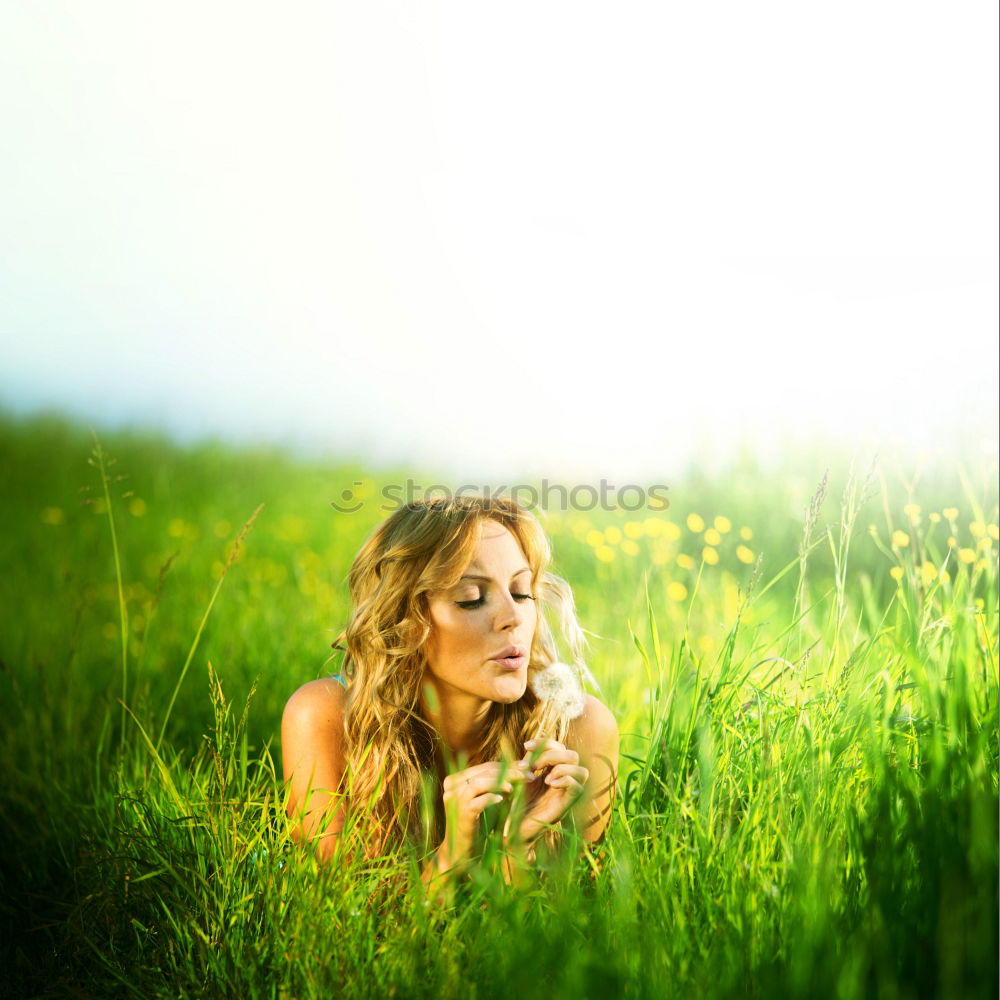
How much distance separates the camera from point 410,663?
5.31 feet

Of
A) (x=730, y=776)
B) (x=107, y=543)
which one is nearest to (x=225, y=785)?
(x=730, y=776)

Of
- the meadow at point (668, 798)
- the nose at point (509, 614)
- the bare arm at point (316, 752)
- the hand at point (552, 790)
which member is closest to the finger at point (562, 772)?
the hand at point (552, 790)

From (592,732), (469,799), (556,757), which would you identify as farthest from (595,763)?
(469,799)

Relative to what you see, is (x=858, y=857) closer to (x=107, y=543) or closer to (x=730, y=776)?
(x=730, y=776)

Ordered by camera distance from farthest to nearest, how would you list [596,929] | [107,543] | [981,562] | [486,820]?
[107,543]
[981,562]
[486,820]
[596,929]

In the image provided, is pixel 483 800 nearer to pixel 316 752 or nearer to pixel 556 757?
pixel 556 757

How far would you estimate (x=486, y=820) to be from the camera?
4.70ft

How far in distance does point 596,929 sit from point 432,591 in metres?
0.58

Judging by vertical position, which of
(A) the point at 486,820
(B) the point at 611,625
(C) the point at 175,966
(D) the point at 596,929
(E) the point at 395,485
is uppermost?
(E) the point at 395,485

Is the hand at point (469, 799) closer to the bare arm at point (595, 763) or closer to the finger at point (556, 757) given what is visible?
the finger at point (556, 757)

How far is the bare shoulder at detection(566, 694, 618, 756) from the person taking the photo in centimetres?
162

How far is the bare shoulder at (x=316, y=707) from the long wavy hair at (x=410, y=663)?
0.07 feet

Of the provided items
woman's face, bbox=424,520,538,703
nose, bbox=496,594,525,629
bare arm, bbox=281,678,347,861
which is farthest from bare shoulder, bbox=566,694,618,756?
bare arm, bbox=281,678,347,861

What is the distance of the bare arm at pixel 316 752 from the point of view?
1.56m
